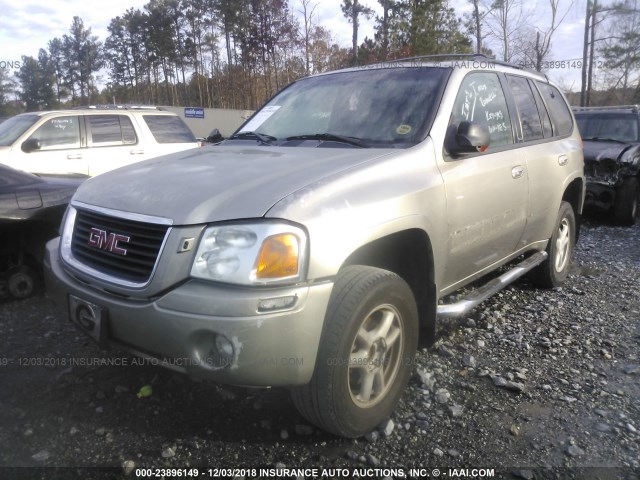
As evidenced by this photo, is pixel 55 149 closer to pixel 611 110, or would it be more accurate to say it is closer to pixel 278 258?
pixel 278 258

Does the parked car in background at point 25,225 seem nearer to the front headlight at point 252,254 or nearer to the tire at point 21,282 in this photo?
the tire at point 21,282

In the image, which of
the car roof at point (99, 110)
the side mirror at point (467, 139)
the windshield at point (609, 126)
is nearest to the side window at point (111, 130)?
the car roof at point (99, 110)

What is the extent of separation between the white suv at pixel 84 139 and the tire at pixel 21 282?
11.0 feet

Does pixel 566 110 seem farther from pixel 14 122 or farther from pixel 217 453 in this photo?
pixel 14 122

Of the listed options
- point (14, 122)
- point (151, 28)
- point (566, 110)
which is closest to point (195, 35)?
point (151, 28)

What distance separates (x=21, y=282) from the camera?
168 inches

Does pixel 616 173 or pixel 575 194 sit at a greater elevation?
pixel 575 194

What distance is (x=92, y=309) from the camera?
2.31 m

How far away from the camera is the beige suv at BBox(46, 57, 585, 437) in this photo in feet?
6.64

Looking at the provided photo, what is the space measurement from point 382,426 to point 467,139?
5.29 ft

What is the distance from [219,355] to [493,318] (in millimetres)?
2651

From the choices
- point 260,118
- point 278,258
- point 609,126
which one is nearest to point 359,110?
point 260,118

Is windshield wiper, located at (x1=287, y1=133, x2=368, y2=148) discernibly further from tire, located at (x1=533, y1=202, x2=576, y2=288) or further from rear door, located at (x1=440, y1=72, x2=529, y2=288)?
tire, located at (x1=533, y1=202, x2=576, y2=288)

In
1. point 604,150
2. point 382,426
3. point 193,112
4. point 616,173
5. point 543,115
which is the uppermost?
point 193,112
